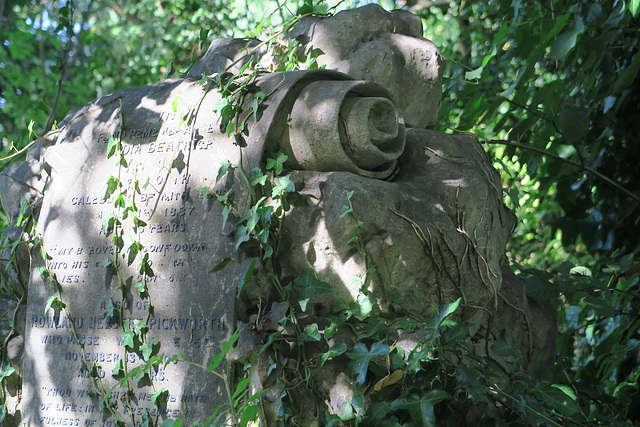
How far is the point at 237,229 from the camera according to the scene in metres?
2.26

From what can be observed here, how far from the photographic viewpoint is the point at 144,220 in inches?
99.3

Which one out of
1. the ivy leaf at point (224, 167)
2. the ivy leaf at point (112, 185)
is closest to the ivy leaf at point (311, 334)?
the ivy leaf at point (224, 167)

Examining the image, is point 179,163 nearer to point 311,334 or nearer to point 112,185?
point 112,185

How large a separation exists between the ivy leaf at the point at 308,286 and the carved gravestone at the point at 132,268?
0.23 meters

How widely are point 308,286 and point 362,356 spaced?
0.30m

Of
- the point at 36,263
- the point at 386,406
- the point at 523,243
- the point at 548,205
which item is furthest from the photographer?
the point at 523,243

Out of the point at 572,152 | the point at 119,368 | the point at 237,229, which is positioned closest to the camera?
the point at 237,229

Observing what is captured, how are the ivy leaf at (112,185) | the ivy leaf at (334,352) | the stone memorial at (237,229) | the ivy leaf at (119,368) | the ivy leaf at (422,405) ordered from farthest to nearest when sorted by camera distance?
1. the ivy leaf at (112,185)
2. the ivy leaf at (119,368)
3. the stone memorial at (237,229)
4. the ivy leaf at (334,352)
5. the ivy leaf at (422,405)

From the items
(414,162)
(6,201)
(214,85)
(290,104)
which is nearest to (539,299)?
(414,162)

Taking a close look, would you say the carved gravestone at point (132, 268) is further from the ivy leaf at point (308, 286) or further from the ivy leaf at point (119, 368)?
the ivy leaf at point (308, 286)

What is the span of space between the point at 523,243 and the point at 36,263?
18.1ft

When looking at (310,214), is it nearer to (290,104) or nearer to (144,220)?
(290,104)

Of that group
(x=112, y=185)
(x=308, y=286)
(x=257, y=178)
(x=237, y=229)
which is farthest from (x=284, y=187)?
(x=112, y=185)

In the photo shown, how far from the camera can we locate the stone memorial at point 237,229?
2209mm
